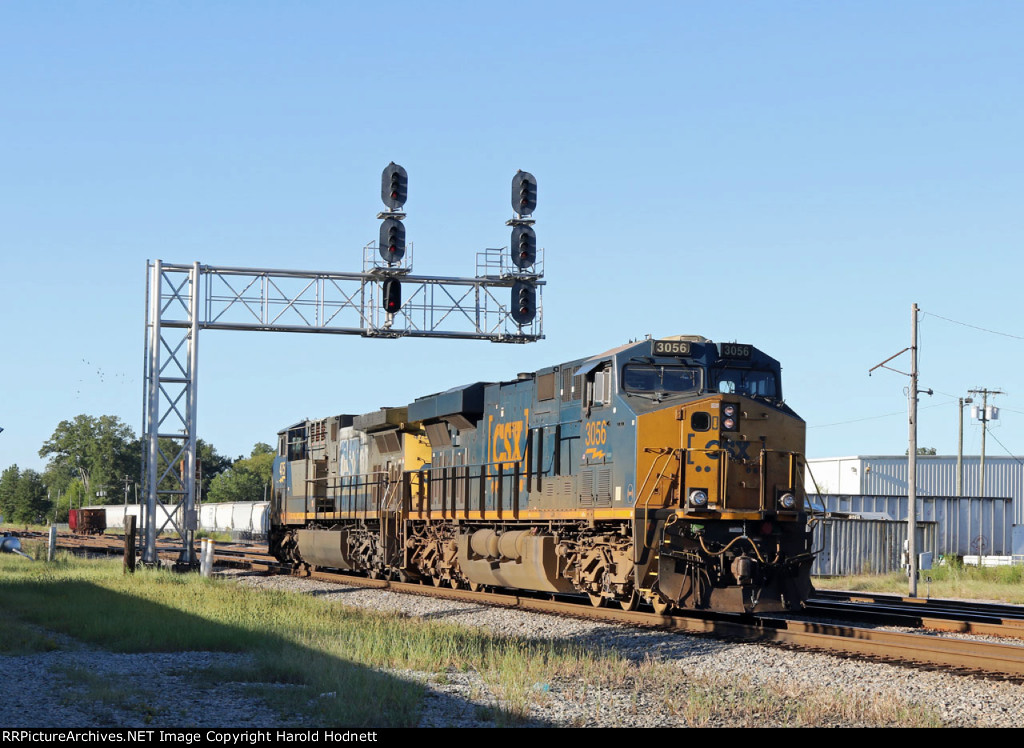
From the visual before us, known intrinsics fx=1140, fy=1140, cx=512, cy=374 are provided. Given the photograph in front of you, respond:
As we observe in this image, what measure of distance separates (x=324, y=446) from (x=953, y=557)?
2031 cm

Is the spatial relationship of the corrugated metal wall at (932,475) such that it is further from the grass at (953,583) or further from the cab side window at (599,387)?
the cab side window at (599,387)

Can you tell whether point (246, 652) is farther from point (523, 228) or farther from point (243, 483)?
point (243, 483)

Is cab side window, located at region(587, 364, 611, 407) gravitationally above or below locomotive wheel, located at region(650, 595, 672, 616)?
above

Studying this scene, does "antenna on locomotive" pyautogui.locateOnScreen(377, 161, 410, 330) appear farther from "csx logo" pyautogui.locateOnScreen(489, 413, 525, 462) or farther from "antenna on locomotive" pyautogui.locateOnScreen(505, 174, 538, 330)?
"csx logo" pyautogui.locateOnScreen(489, 413, 525, 462)

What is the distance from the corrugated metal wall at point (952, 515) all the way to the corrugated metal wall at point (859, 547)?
184 inches

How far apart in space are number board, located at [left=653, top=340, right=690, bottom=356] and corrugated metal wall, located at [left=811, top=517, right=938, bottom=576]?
707 inches

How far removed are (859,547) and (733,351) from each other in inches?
765

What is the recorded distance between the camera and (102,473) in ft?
468

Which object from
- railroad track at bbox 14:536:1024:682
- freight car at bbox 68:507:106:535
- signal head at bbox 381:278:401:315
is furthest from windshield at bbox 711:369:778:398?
freight car at bbox 68:507:106:535

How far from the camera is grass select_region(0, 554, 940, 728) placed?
360 inches

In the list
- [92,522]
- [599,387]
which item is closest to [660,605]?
[599,387]

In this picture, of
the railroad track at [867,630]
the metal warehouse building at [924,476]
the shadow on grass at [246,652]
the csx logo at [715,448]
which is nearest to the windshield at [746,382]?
the csx logo at [715,448]
